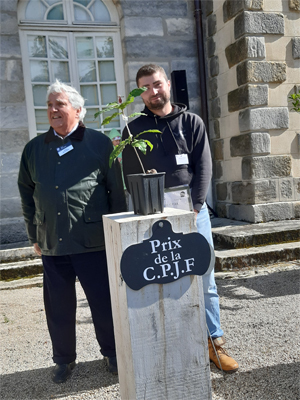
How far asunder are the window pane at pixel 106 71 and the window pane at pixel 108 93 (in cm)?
A: 12

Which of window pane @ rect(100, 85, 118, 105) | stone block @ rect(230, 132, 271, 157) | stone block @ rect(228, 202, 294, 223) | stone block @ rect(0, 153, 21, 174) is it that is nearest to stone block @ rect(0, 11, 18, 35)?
window pane @ rect(100, 85, 118, 105)

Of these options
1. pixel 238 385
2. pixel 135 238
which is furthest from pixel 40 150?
pixel 238 385

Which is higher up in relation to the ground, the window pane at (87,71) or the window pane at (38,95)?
the window pane at (87,71)

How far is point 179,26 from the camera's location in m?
7.14

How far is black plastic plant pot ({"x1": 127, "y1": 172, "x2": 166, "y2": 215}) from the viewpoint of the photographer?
6.59 feet

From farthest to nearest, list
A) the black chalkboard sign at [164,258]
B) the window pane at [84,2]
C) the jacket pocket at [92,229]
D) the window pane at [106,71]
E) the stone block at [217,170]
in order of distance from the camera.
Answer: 1. the stone block at [217,170]
2. the window pane at [106,71]
3. the window pane at [84,2]
4. the jacket pocket at [92,229]
5. the black chalkboard sign at [164,258]

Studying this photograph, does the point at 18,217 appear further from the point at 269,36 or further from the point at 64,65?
the point at 269,36

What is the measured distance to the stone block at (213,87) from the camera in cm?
721

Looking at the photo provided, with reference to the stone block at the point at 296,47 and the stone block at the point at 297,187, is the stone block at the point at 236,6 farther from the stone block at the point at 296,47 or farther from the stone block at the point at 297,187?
the stone block at the point at 297,187

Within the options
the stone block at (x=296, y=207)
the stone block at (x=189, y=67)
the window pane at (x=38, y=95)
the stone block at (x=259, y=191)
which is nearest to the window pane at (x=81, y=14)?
the window pane at (x=38, y=95)

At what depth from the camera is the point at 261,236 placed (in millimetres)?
5379

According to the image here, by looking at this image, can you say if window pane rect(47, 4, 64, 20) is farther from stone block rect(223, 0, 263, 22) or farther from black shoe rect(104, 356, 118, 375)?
black shoe rect(104, 356, 118, 375)

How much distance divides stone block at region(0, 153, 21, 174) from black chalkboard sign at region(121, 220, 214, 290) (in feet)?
16.1

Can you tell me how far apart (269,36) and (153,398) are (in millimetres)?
5801
